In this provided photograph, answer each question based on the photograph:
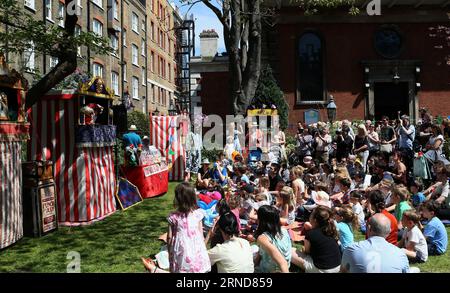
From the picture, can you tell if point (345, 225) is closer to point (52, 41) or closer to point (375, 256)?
point (375, 256)

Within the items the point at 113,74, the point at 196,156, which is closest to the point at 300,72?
the point at 196,156

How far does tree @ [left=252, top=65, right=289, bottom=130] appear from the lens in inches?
848

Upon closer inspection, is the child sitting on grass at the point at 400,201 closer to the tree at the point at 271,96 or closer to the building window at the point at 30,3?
the tree at the point at 271,96

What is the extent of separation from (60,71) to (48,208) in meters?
2.97

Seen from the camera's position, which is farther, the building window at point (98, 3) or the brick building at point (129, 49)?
the building window at point (98, 3)

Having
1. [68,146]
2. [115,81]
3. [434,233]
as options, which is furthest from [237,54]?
[115,81]

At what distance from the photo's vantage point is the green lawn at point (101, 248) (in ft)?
21.5

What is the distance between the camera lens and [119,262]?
267 inches

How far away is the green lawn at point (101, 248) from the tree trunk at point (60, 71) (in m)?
2.89

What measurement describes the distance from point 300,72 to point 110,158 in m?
15.8

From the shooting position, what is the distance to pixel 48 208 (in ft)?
28.2

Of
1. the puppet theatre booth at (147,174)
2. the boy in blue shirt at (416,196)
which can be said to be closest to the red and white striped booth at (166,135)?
the puppet theatre booth at (147,174)
